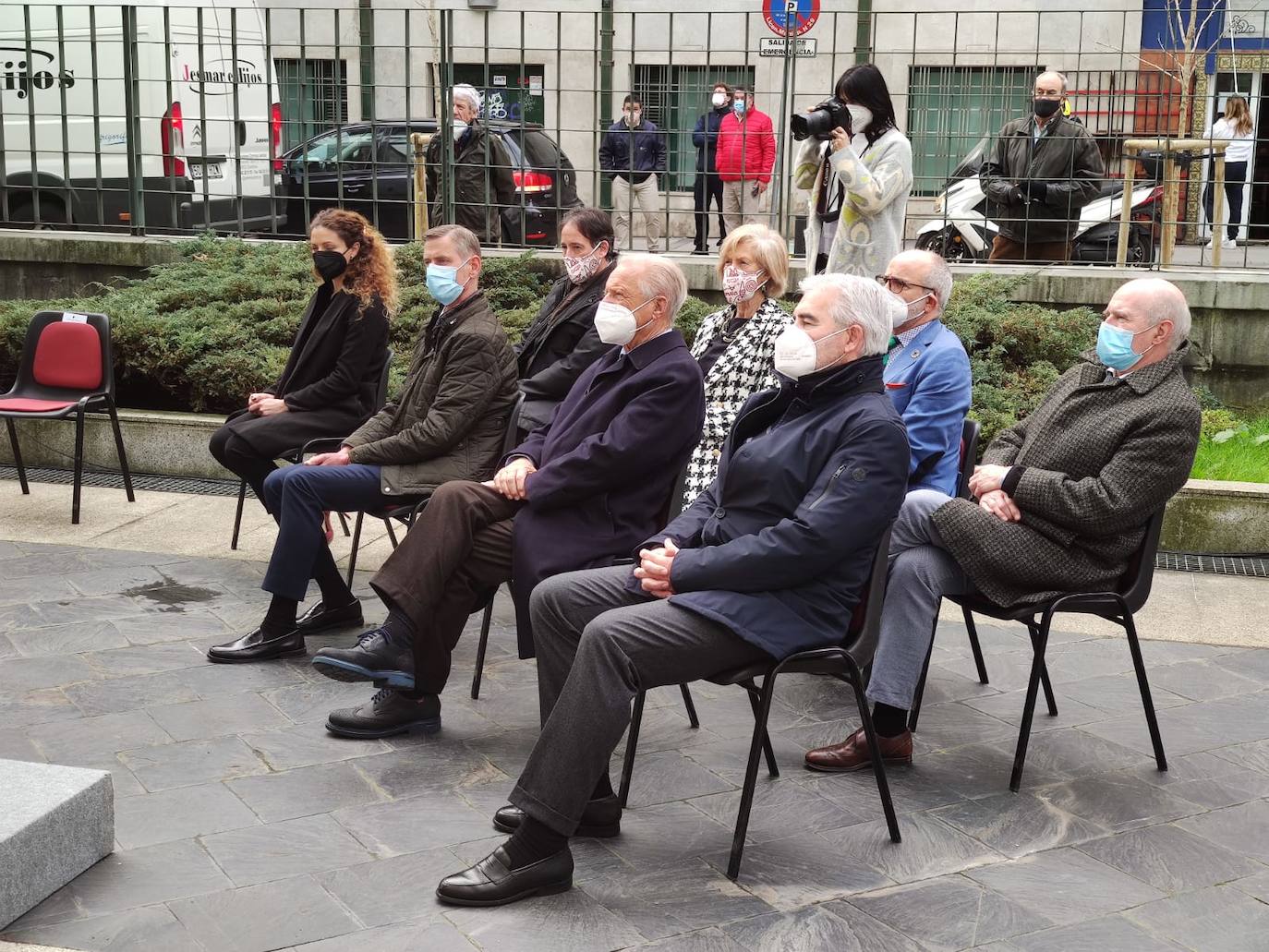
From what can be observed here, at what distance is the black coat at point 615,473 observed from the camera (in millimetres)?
4586

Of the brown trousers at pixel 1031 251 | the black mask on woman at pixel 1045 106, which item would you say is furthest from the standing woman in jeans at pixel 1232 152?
the black mask on woman at pixel 1045 106

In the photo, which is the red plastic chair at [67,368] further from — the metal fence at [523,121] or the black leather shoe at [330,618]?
the metal fence at [523,121]

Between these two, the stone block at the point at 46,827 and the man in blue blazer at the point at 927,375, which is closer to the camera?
the stone block at the point at 46,827

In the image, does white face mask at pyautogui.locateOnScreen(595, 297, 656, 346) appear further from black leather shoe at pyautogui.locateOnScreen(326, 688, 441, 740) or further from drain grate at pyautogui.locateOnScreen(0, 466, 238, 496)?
drain grate at pyautogui.locateOnScreen(0, 466, 238, 496)

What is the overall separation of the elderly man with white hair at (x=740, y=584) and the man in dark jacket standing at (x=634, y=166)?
19.0 feet

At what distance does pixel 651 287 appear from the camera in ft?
15.4

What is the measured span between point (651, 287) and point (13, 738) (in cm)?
244

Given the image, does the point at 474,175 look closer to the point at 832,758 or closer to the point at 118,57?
the point at 118,57

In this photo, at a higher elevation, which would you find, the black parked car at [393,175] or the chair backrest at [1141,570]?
the black parked car at [393,175]

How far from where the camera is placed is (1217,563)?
22.5ft

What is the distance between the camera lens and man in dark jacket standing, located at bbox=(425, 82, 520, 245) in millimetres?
10086

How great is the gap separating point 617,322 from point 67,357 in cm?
431

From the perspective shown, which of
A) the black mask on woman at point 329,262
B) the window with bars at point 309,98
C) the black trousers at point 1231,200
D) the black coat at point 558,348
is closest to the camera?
the black coat at point 558,348

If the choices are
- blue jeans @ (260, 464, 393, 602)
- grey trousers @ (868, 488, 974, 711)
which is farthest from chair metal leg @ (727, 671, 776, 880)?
blue jeans @ (260, 464, 393, 602)
